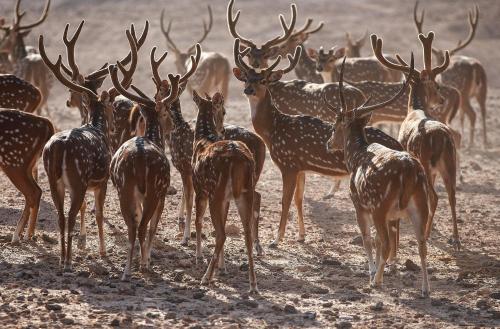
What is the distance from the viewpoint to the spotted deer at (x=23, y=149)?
383 inches

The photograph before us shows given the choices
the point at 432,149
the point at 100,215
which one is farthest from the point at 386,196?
the point at 100,215

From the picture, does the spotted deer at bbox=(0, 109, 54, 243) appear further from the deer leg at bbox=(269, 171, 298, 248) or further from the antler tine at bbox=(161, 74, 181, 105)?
the deer leg at bbox=(269, 171, 298, 248)

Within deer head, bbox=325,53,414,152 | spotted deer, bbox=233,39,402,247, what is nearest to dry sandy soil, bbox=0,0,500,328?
spotted deer, bbox=233,39,402,247

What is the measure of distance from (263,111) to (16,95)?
3.02 metres

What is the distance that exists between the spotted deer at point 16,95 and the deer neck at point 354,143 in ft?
14.0

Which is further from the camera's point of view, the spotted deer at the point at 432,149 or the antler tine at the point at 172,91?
the spotted deer at the point at 432,149

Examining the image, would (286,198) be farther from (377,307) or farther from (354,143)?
(377,307)

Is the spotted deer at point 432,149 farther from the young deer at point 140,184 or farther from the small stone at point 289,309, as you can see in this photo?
the young deer at point 140,184

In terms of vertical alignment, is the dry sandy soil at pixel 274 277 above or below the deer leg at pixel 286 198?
below

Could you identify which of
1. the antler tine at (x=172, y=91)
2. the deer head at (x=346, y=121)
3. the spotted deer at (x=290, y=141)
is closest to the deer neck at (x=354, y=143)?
the deer head at (x=346, y=121)

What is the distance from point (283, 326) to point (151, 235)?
1936 millimetres

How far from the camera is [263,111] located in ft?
36.3

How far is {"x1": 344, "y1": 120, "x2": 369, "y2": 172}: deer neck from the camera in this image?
9.17 m

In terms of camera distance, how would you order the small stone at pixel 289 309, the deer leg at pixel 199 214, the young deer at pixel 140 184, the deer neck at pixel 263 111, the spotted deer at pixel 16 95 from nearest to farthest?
the small stone at pixel 289 309, the young deer at pixel 140 184, the deer leg at pixel 199 214, the deer neck at pixel 263 111, the spotted deer at pixel 16 95
